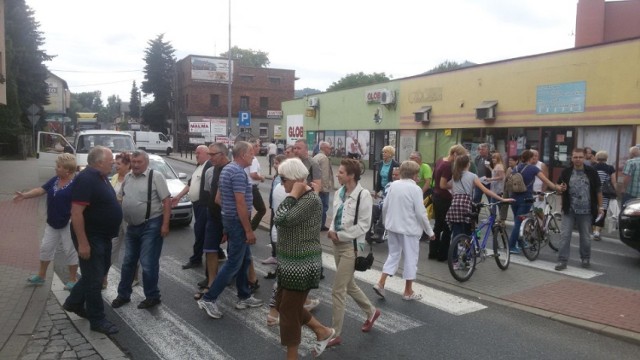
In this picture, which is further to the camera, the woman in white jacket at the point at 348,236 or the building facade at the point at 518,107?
the building facade at the point at 518,107

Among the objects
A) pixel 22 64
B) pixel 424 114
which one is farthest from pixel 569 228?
pixel 22 64

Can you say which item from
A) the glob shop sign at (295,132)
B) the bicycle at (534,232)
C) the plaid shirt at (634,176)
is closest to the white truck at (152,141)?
the glob shop sign at (295,132)

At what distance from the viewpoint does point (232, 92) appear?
5772cm

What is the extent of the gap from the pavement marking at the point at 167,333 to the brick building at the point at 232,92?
49450 millimetres

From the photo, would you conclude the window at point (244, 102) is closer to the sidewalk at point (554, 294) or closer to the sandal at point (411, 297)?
the sidewalk at point (554, 294)

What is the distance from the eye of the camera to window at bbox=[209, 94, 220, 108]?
5722 centimetres

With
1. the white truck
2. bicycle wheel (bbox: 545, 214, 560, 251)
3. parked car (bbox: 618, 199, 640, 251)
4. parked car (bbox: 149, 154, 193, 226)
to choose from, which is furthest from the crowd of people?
the white truck

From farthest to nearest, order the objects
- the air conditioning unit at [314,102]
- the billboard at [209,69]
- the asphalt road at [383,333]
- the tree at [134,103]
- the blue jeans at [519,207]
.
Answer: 1. the tree at [134,103]
2. the billboard at [209,69]
3. the air conditioning unit at [314,102]
4. the blue jeans at [519,207]
5. the asphalt road at [383,333]

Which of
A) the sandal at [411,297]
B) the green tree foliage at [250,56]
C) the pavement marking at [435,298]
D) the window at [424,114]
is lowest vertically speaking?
the pavement marking at [435,298]

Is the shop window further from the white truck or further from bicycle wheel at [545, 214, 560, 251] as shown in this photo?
the white truck

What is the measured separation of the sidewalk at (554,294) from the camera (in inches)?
214

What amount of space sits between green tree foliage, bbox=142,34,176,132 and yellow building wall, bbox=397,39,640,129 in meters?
41.3

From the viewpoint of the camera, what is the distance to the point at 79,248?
4.82m

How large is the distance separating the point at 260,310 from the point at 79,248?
2048 millimetres
